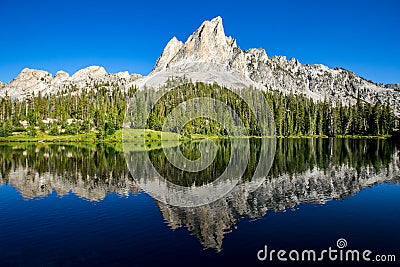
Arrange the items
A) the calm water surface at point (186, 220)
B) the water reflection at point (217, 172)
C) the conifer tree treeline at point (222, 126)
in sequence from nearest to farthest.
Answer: the calm water surface at point (186, 220) < the water reflection at point (217, 172) < the conifer tree treeline at point (222, 126)

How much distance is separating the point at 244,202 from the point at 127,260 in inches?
630

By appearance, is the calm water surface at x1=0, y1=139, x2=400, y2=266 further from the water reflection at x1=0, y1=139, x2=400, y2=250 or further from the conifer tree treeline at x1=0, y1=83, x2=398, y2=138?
the conifer tree treeline at x1=0, y1=83, x2=398, y2=138

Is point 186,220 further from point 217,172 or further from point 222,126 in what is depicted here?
point 222,126

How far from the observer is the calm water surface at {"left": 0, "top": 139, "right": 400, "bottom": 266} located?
20.2 meters

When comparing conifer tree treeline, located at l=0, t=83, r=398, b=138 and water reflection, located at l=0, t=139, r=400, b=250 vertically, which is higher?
conifer tree treeline, located at l=0, t=83, r=398, b=138

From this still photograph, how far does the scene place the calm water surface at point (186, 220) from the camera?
2022 centimetres

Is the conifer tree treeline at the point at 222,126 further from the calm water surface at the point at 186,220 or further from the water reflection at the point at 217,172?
the calm water surface at the point at 186,220

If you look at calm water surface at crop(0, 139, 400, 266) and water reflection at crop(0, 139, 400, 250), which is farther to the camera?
water reflection at crop(0, 139, 400, 250)

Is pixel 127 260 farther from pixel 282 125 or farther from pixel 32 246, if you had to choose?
pixel 282 125

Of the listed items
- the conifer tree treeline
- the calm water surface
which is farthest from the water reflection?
the conifer tree treeline

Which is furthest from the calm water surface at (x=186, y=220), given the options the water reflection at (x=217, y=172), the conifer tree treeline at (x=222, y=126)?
the conifer tree treeline at (x=222, y=126)

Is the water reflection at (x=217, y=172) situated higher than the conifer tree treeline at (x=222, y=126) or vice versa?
the conifer tree treeline at (x=222, y=126)

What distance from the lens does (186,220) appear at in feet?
88.5

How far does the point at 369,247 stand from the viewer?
69.3 feet
